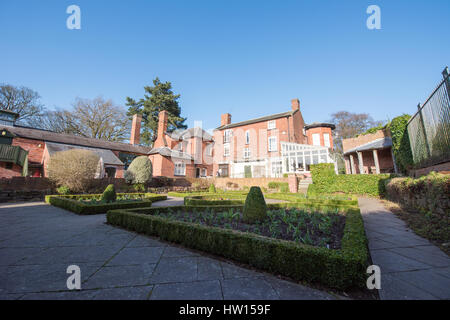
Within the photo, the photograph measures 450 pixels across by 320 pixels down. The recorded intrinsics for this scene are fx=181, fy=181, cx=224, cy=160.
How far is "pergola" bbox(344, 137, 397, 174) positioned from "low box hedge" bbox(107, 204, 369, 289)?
51.7 feet

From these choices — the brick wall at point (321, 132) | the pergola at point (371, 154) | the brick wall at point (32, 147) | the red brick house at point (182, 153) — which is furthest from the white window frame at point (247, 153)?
the brick wall at point (32, 147)

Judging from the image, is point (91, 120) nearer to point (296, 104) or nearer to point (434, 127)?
point (296, 104)

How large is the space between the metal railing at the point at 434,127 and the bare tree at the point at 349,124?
92.7 ft

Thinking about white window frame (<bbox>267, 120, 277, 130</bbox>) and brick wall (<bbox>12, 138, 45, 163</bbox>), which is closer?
brick wall (<bbox>12, 138, 45, 163</bbox>)

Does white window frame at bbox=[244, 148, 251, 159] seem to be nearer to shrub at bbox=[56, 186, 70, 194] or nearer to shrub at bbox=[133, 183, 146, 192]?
shrub at bbox=[133, 183, 146, 192]

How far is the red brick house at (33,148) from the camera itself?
49.3 feet

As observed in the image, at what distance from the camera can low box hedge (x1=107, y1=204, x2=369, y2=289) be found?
235 cm

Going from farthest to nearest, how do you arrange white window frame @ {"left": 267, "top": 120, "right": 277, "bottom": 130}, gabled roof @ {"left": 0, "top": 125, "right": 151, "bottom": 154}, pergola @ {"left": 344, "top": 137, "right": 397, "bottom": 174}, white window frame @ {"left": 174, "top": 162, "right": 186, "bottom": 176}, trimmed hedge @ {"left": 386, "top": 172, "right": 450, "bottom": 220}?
1. white window frame @ {"left": 174, "top": 162, "right": 186, "bottom": 176}
2. white window frame @ {"left": 267, "top": 120, "right": 277, "bottom": 130}
3. gabled roof @ {"left": 0, "top": 125, "right": 151, "bottom": 154}
4. pergola @ {"left": 344, "top": 137, "right": 397, "bottom": 174}
5. trimmed hedge @ {"left": 386, "top": 172, "right": 450, "bottom": 220}

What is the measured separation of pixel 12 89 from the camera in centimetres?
2289

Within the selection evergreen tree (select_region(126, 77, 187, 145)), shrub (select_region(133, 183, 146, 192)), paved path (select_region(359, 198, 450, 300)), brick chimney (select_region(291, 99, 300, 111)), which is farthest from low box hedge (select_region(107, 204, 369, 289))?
evergreen tree (select_region(126, 77, 187, 145))

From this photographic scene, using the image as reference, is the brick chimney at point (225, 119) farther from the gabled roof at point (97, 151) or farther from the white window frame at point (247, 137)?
the gabled roof at point (97, 151)

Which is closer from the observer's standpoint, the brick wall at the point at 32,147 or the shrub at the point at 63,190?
the shrub at the point at 63,190

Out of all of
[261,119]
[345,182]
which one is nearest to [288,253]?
[345,182]
